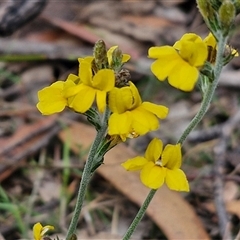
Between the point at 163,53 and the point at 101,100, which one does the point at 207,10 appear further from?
the point at 101,100

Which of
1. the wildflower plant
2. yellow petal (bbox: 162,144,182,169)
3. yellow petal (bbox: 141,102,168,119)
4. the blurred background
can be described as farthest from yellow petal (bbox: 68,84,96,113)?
the blurred background

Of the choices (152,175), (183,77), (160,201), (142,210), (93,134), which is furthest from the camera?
(93,134)

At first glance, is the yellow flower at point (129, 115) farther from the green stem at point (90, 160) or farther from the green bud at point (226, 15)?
the green bud at point (226, 15)

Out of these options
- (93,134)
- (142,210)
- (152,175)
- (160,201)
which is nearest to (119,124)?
(152,175)

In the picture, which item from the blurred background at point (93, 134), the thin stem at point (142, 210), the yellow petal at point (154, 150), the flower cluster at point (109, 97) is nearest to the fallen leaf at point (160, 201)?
the blurred background at point (93, 134)

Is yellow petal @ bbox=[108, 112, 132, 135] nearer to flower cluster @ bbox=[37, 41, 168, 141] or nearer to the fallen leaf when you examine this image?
flower cluster @ bbox=[37, 41, 168, 141]

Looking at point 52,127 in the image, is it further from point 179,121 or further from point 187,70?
point 187,70
